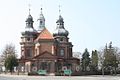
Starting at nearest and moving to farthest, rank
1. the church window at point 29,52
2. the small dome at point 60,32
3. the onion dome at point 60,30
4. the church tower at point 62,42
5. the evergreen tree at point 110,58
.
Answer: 1. the evergreen tree at point 110,58
2. the church tower at point 62,42
3. the church window at point 29,52
4. the small dome at point 60,32
5. the onion dome at point 60,30

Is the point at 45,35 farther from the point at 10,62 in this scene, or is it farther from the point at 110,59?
the point at 110,59

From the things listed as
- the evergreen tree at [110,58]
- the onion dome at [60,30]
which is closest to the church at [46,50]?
the onion dome at [60,30]

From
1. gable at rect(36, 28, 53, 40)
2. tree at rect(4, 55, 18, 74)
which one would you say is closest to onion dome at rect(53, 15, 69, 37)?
gable at rect(36, 28, 53, 40)

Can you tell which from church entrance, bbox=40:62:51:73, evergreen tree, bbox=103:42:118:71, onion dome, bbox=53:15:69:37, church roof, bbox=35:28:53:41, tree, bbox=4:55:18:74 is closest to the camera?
church entrance, bbox=40:62:51:73

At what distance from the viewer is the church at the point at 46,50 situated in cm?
10231

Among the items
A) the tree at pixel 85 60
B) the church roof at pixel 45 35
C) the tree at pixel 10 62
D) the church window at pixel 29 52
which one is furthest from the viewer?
the tree at pixel 85 60

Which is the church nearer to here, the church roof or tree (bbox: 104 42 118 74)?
the church roof

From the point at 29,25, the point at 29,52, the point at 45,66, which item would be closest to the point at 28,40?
the point at 29,52

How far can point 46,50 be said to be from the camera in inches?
4188

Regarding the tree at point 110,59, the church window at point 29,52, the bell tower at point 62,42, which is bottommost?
the tree at point 110,59

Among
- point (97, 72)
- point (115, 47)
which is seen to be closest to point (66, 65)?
point (97, 72)

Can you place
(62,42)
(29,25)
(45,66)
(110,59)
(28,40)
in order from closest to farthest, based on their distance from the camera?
(45,66)
(110,59)
(62,42)
(28,40)
(29,25)

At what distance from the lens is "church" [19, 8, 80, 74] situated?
10231 centimetres

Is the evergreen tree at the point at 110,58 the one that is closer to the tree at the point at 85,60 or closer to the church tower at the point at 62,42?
the church tower at the point at 62,42
